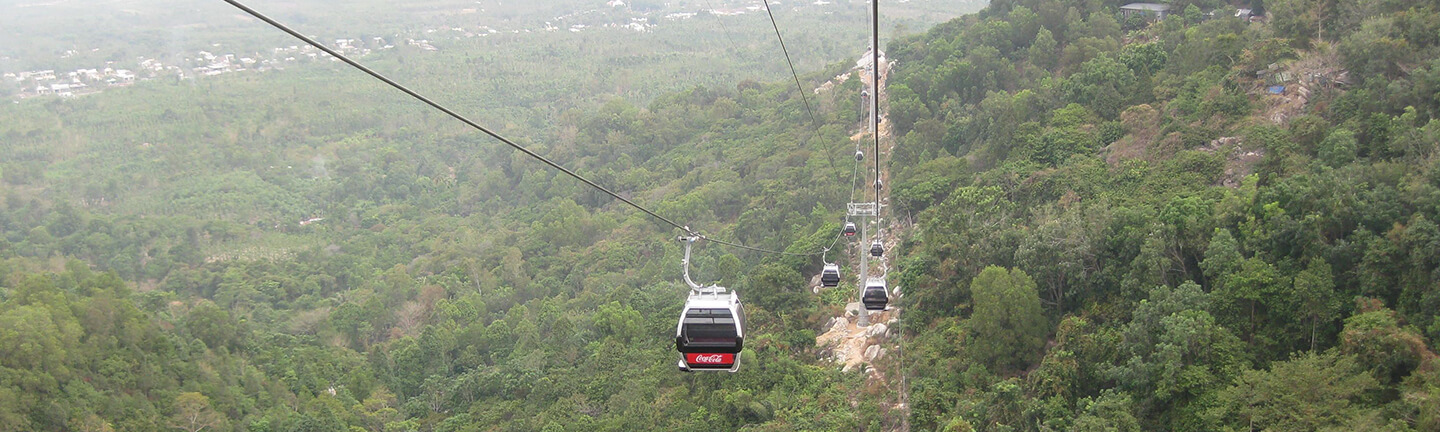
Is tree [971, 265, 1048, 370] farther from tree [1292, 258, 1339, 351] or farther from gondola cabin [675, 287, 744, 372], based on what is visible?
gondola cabin [675, 287, 744, 372]

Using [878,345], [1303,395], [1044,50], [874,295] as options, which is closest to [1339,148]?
[1303,395]

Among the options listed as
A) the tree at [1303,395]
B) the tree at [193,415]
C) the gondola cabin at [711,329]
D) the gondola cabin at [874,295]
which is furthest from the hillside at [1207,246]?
the tree at [193,415]

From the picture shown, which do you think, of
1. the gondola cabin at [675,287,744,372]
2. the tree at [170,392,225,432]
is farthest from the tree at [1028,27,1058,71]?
the tree at [170,392,225,432]

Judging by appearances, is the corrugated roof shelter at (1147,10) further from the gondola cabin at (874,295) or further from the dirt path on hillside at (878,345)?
the gondola cabin at (874,295)

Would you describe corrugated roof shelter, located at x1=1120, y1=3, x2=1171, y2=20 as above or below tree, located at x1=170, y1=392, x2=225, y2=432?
above

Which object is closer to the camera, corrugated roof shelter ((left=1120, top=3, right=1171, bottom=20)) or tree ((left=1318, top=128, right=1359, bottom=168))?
tree ((left=1318, top=128, right=1359, bottom=168))
